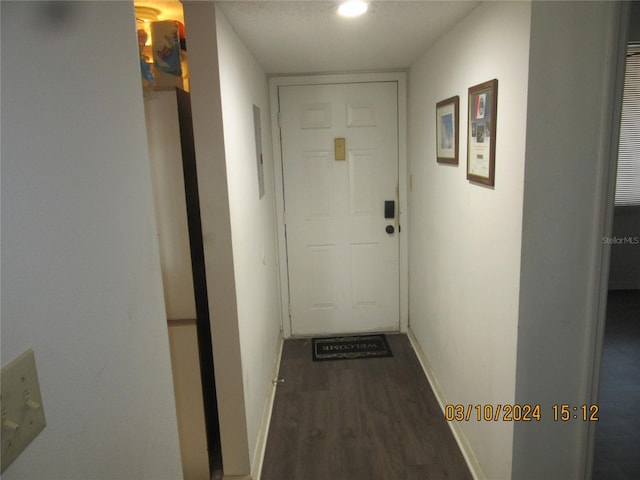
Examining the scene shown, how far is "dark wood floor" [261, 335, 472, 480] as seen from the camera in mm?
2176

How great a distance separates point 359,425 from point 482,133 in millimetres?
1746

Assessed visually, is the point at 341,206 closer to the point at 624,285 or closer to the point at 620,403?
→ the point at 620,403

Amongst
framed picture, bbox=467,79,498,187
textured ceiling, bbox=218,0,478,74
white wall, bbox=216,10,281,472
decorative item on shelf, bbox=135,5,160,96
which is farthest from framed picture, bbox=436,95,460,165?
decorative item on shelf, bbox=135,5,160,96

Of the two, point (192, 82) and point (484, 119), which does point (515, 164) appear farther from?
point (192, 82)

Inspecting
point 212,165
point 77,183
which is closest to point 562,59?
point 212,165

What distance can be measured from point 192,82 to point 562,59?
4.43 ft

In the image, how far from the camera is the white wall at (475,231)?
5.16 ft

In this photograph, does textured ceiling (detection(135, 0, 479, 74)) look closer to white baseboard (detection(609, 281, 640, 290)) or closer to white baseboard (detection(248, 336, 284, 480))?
white baseboard (detection(248, 336, 284, 480))

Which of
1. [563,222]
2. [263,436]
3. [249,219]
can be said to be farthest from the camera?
[263,436]

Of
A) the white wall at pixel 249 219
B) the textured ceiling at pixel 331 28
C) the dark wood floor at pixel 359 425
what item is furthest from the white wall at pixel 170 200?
the dark wood floor at pixel 359 425

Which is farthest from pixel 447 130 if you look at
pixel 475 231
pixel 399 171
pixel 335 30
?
pixel 399 171

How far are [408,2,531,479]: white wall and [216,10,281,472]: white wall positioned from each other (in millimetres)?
1085

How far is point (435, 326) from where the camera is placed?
283 centimetres

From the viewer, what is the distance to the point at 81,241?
783 millimetres
